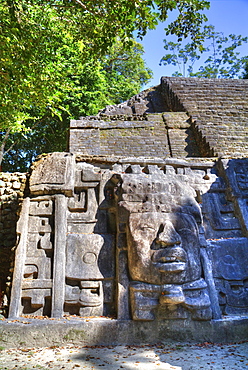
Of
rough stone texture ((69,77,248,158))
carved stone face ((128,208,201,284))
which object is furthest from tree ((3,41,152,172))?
carved stone face ((128,208,201,284))

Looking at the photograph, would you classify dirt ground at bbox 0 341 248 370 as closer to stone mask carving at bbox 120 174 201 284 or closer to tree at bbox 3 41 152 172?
stone mask carving at bbox 120 174 201 284

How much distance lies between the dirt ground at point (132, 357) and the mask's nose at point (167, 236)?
1346 millimetres

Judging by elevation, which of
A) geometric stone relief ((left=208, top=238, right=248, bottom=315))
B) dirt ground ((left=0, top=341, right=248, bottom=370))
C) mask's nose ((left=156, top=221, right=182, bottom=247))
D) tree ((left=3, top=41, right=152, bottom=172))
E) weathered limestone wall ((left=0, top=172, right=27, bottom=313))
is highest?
tree ((left=3, top=41, right=152, bottom=172))

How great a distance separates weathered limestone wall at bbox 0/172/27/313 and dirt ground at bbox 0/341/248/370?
205 cm

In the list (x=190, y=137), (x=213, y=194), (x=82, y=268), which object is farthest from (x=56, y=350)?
(x=190, y=137)

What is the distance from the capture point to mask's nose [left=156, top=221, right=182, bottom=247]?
4.68 metres

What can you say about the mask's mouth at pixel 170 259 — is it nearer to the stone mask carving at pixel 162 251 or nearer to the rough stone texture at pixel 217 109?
the stone mask carving at pixel 162 251

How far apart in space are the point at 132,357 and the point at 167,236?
1.66 meters

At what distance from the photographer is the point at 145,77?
21.0m

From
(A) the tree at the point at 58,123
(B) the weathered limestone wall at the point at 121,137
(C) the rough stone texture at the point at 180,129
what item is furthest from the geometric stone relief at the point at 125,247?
(A) the tree at the point at 58,123

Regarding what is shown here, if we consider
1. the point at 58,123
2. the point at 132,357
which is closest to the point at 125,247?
the point at 132,357

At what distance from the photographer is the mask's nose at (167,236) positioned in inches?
184

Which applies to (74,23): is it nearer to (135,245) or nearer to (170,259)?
(135,245)

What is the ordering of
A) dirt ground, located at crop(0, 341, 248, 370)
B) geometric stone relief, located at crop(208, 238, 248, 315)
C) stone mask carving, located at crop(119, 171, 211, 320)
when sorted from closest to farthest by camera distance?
dirt ground, located at crop(0, 341, 248, 370) < stone mask carving, located at crop(119, 171, 211, 320) < geometric stone relief, located at crop(208, 238, 248, 315)
